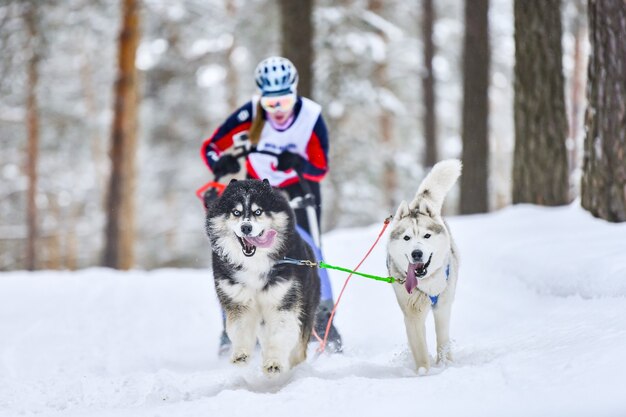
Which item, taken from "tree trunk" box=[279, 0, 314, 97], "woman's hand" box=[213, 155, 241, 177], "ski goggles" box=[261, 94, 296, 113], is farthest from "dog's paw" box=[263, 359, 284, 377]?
"tree trunk" box=[279, 0, 314, 97]

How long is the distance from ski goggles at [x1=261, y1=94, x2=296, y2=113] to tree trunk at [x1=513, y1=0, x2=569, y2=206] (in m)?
3.98

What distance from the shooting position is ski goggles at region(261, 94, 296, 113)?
5.16 m

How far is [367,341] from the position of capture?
5965 mm

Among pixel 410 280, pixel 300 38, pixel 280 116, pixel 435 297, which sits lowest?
pixel 435 297

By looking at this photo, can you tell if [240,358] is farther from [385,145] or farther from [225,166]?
[385,145]

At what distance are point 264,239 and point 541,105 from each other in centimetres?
518

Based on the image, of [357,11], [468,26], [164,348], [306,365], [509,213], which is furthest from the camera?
[357,11]

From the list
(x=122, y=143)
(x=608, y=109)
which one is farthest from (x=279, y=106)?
(x=122, y=143)

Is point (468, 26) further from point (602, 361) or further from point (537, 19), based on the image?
point (602, 361)

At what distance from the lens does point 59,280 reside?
932 cm

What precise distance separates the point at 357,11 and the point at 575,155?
7.71 m

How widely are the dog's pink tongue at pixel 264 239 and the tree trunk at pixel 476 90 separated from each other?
7285mm

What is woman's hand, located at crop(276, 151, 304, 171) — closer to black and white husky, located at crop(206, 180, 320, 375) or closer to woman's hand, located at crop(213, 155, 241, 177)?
woman's hand, located at crop(213, 155, 241, 177)

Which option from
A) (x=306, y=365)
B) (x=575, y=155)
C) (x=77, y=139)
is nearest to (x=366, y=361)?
(x=306, y=365)
